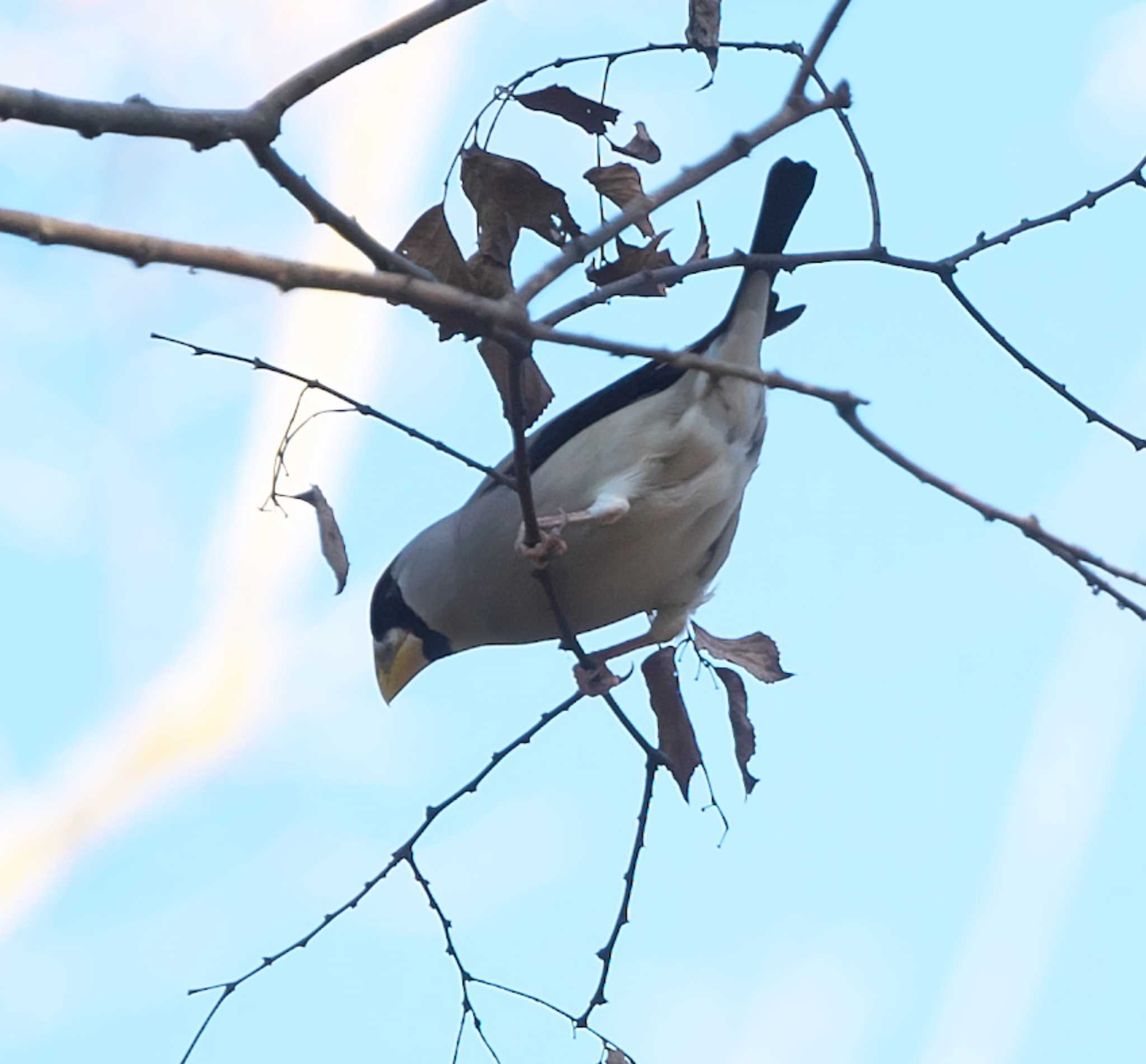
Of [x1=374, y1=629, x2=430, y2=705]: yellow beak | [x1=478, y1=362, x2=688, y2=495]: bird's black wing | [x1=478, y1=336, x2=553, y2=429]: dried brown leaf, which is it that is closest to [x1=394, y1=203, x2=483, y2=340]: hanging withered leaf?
[x1=478, y1=336, x2=553, y2=429]: dried brown leaf

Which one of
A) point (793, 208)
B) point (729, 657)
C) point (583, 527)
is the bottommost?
point (729, 657)

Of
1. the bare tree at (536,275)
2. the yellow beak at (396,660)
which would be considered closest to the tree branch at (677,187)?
the bare tree at (536,275)

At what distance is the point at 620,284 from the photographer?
10.0 ft

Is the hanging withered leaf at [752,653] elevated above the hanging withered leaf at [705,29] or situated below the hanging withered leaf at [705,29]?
below

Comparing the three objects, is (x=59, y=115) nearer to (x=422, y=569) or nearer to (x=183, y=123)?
(x=183, y=123)

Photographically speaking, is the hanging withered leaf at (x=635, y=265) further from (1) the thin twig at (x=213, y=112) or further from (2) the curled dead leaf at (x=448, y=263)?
(1) the thin twig at (x=213, y=112)

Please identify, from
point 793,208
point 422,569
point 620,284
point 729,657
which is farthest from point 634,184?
point 422,569

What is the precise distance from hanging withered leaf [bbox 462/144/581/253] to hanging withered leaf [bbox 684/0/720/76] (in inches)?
15.5

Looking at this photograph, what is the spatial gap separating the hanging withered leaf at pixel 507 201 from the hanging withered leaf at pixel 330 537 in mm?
572

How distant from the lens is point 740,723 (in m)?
3.13

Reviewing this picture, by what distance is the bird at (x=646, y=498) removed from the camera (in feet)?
11.8

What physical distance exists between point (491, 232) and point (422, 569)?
132cm

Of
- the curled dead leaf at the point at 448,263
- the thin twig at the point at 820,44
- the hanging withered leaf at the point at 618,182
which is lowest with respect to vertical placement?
the thin twig at the point at 820,44

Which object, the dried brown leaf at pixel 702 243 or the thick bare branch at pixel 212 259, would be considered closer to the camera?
the thick bare branch at pixel 212 259
